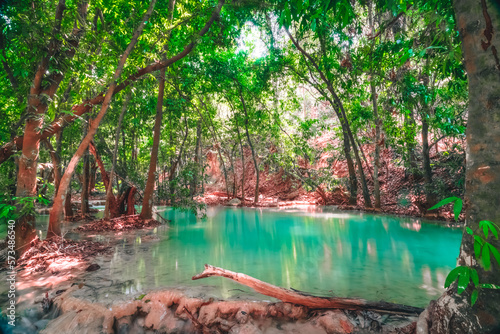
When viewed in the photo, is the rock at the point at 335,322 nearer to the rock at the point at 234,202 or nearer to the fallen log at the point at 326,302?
the fallen log at the point at 326,302

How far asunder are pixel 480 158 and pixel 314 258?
3.92 m

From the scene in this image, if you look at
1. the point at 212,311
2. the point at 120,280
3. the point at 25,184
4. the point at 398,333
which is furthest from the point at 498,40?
the point at 25,184

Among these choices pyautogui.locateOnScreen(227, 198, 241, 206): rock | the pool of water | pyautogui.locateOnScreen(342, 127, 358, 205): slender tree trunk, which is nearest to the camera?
the pool of water

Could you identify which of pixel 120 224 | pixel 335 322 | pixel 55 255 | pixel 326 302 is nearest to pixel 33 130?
pixel 55 255

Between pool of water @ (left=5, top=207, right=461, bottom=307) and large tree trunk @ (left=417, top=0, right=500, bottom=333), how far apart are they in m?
1.58

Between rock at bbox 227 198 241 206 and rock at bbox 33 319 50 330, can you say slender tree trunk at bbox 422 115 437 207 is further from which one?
rock at bbox 227 198 241 206

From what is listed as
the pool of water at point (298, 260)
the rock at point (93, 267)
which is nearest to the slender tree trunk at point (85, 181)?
the pool of water at point (298, 260)

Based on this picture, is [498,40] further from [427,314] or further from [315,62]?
[315,62]

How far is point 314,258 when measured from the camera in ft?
16.9

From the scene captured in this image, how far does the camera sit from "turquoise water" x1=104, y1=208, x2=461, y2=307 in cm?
361

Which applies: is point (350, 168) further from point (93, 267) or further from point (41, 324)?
point (41, 324)

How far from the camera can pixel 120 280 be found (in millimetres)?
3691

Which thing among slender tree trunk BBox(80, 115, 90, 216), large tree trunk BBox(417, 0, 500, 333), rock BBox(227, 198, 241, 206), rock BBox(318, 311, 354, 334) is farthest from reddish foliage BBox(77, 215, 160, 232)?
rock BBox(227, 198, 241, 206)

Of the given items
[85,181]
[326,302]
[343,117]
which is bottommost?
[326,302]
